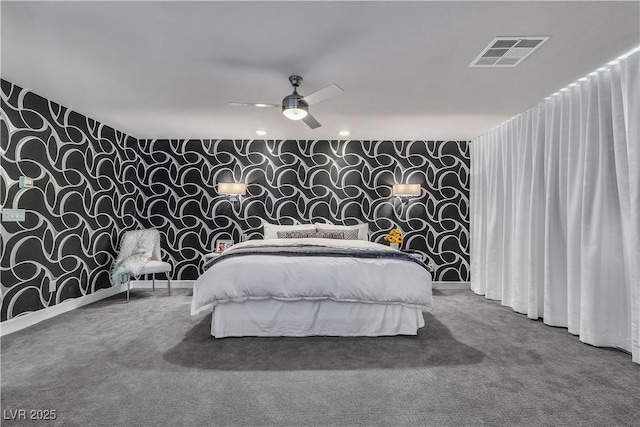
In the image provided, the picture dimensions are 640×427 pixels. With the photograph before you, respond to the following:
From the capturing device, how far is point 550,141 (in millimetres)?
3553

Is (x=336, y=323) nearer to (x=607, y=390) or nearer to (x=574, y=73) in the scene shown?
(x=607, y=390)

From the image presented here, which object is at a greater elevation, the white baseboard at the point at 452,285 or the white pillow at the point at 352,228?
the white pillow at the point at 352,228

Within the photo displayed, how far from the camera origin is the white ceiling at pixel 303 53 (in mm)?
2066

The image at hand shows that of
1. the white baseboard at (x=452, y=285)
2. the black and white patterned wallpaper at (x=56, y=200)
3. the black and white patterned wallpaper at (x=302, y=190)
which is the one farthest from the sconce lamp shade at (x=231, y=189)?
the white baseboard at (x=452, y=285)

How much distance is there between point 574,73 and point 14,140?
211 inches

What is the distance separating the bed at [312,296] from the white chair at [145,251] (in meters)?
1.85

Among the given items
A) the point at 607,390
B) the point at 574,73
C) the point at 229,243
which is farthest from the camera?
the point at 229,243

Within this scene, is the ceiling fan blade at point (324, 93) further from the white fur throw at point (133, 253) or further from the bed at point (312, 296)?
the white fur throw at point (133, 253)

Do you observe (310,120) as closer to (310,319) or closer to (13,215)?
(310,319)

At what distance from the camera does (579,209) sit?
318 centimetres

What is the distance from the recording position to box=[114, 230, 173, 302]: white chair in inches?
179

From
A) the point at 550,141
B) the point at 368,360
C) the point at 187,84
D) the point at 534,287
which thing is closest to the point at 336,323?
the point at 368,360

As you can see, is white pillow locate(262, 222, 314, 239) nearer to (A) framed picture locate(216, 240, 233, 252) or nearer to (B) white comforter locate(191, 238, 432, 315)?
(A) framed picture locate(216, 240, 233, 252)

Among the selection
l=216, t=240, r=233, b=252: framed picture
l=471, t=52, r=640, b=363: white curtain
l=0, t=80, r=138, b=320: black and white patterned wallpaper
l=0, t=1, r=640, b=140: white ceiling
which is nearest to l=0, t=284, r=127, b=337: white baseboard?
l=0, t=80, r=138, b=320: black and white patterned wallpaper
